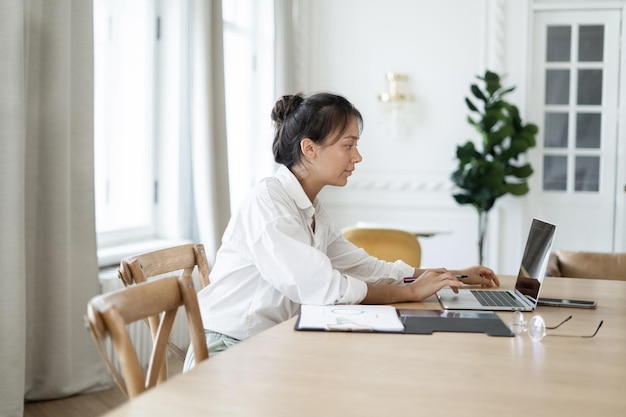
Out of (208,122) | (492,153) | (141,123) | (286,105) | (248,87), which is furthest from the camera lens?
(492,153)

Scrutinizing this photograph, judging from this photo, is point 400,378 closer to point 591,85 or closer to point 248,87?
point 248,87

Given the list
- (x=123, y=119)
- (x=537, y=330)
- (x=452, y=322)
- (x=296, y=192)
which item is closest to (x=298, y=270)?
(x=296, y=192)

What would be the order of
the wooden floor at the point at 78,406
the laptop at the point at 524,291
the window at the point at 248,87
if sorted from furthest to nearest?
the window at the point at 248,87 < the wooden floor at the point at 78,406 < the laptop at the point at 524,291

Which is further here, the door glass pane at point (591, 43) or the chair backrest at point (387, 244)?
the door glass pane at point (591, 43)

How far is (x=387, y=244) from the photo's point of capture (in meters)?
3.98

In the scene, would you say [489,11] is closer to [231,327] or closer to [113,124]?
[113,124]

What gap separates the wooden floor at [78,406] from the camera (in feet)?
11.5

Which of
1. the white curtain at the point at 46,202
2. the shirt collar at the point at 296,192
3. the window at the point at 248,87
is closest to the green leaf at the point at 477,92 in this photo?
the window at the point at 248,87

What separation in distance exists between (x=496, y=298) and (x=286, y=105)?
2.87 ft

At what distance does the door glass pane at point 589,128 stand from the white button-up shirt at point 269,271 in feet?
15.5

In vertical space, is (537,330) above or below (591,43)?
below

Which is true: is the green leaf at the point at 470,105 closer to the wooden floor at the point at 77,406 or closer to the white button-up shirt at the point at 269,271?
the wooden floor at the point at 77,406

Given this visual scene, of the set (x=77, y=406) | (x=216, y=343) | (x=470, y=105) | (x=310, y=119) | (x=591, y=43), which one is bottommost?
(x=77, y=406)

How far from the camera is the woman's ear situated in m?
2.48
